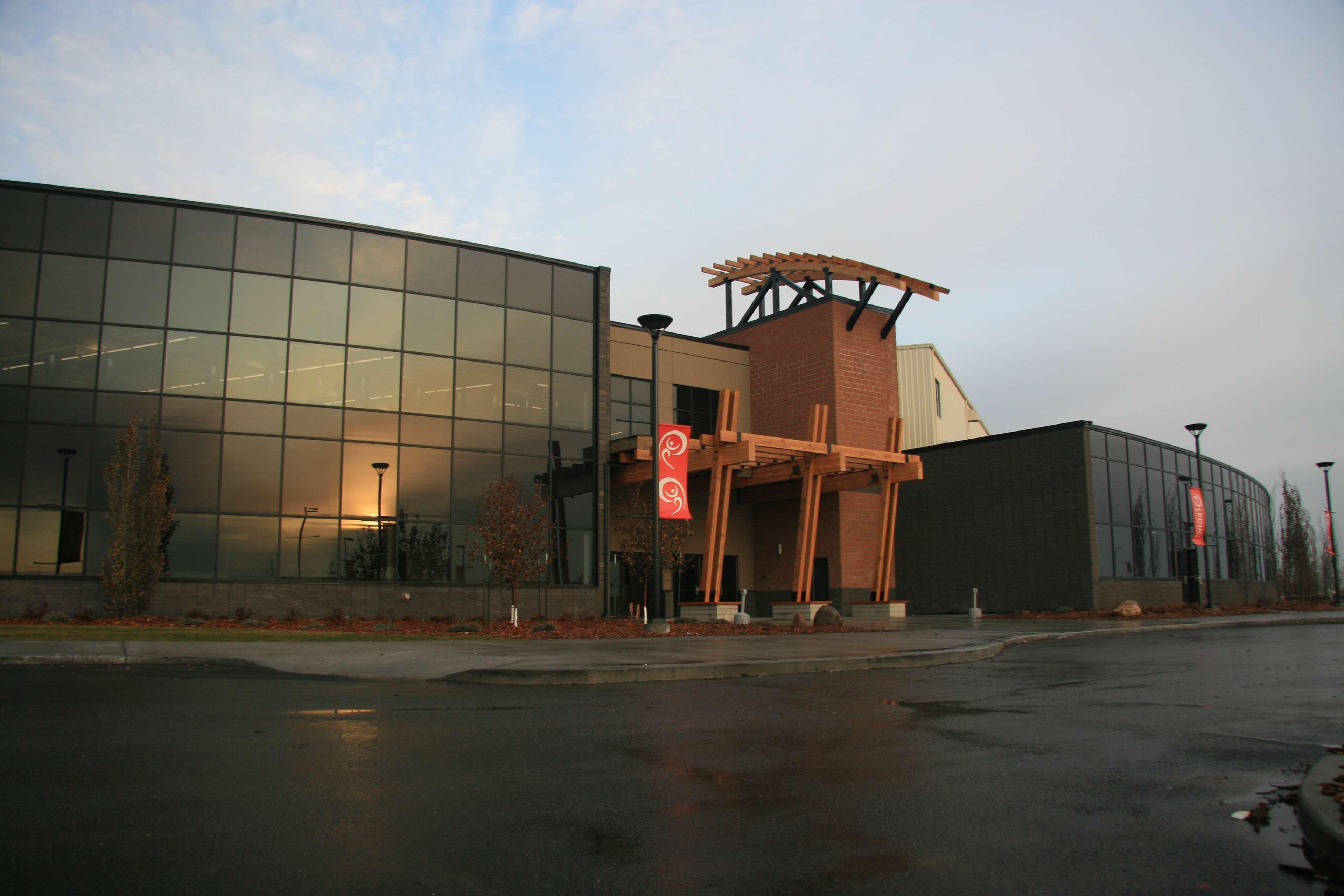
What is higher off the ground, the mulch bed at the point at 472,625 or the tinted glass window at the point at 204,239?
the tinted glass window at the point at 204,239

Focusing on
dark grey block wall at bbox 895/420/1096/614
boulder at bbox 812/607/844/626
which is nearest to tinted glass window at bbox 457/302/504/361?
boulder at bbox 812/607/844/626

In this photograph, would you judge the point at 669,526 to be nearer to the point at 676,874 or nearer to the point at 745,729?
the point at 745,729

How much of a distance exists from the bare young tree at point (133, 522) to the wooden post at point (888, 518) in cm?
2238

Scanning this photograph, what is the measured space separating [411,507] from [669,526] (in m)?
7.34

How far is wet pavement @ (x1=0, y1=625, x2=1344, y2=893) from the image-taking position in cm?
414

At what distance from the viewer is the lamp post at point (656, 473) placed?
861 inches

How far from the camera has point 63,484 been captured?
2338cm

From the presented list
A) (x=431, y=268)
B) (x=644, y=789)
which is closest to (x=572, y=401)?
(x=431, y=268)

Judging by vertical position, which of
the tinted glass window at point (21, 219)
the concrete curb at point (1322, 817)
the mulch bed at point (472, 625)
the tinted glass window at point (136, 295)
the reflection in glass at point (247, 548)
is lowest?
the mulch bed at point (472, 625)

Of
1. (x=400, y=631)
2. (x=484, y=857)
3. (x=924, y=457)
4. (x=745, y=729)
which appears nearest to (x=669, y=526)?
(x=400, y=631)

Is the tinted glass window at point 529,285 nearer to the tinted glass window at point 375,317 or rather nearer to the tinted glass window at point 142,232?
the tinted glass window at point 375,317

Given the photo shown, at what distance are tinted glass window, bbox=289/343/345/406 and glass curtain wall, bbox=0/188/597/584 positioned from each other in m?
0.05

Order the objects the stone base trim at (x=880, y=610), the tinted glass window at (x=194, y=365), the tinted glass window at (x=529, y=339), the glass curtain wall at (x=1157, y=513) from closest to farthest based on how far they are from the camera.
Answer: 1. the tinted glass window at (x=194, y=365)
2. the tinted glass window at (x=529, y=339)
3. the stone base trim at (x=880, y=610)
4. the glass curtain wall at (x=1157, y=513)

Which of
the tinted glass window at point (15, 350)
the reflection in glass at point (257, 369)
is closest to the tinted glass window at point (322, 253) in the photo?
the reflection in glass at point (257, 369)
